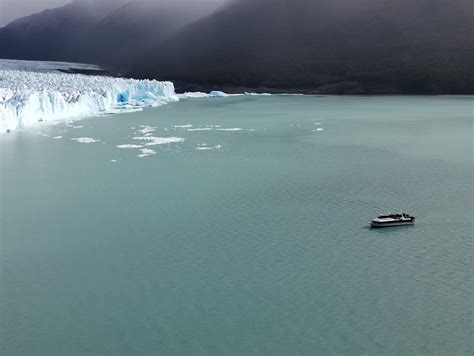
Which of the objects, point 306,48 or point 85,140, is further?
point 306,48

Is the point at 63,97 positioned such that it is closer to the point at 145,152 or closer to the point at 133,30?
the point at 145,152

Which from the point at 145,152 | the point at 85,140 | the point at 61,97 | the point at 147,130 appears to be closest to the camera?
the point at 145,152

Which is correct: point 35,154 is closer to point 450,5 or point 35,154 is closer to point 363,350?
point 363,350

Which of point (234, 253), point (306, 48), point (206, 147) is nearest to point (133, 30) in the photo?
point (306, 48)

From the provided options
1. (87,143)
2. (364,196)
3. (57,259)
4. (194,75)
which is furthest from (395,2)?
(57,259)

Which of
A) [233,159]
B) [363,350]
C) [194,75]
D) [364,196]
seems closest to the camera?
[363,350]

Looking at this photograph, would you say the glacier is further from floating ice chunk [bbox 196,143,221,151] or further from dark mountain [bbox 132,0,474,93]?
dark mountain [bbox 132,0,474,93]

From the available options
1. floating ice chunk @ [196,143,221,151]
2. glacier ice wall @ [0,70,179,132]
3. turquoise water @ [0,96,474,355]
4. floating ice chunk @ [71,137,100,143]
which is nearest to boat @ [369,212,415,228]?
turquoise water @ [0,96,474,355]
